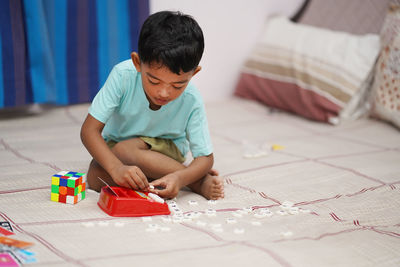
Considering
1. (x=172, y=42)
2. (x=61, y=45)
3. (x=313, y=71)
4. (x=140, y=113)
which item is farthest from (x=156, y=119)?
(x=313, y=71)

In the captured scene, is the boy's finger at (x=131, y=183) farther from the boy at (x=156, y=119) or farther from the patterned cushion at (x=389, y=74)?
the patterned cushion at (x=389, y=74)

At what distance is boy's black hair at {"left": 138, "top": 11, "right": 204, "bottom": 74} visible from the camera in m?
1.22

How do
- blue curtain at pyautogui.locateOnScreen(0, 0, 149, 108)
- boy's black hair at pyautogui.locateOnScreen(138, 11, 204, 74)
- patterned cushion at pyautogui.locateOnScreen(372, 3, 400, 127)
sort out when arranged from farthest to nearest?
patterned cushion at pyautogui.locateOnScreen(372, 3, 400, 127) < blue curtain at pyautogui.locateOnScreen(0, 0, 149, 108) < boy's black hair at pyautogui.locateOnScreen(138, 11, 204, 74)

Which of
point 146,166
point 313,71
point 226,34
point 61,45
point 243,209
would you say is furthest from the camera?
point 226,34

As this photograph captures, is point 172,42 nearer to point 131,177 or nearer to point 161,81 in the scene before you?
point 161,81

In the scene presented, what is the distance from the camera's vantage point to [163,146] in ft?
4.91

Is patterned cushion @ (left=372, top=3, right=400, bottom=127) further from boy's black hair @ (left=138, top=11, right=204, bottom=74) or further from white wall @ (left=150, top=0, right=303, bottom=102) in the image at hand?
boy's black hair @ (left=138, top=11, right=204, bottom=74)

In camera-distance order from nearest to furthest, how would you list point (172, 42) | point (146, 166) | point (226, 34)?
1. point (172, 42)
2. point (146, 166)
3. point (226, 34)

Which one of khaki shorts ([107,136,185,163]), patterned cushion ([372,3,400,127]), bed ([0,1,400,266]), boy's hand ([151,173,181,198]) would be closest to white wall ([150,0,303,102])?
bed ([0,1,400,266])

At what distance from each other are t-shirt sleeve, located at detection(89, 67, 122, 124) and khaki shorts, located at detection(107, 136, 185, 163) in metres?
0.15

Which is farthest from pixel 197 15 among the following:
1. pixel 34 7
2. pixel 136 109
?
pixel 136 109

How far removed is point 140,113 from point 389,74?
136cm

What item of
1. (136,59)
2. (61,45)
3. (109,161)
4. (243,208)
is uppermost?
(136,59)

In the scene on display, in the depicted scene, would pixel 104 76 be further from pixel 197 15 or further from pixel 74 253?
pixel 74 253
